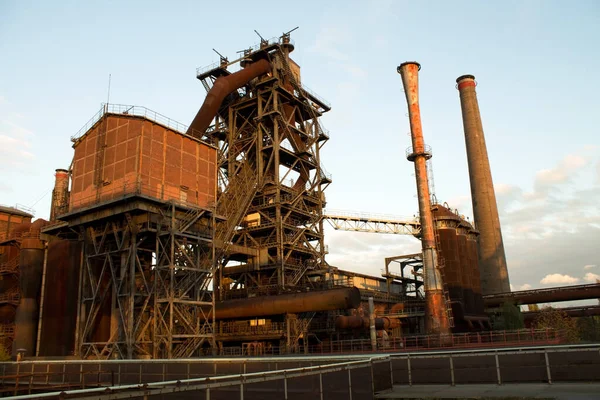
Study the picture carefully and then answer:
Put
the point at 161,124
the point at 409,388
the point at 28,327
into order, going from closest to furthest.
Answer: the point at 409,388 → the point at 161,124 → the point at 28,327

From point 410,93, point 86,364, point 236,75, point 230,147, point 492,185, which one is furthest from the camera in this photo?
point 492,185

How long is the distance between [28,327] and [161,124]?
73.4 ft

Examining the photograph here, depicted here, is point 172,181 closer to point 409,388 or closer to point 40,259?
point 40,259

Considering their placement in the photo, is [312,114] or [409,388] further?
[312,114]

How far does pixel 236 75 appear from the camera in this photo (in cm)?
5447

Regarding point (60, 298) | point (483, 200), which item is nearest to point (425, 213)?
point (60, 298)

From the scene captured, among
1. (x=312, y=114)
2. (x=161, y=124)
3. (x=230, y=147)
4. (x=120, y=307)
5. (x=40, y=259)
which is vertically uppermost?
(x=312, y=114)

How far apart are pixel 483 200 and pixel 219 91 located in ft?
166

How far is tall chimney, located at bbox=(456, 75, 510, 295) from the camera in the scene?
7875 cm

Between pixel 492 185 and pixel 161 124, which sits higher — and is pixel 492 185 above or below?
above

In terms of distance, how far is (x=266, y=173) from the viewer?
5512 cm

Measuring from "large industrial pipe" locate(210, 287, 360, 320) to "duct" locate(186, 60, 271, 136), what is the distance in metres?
16.7

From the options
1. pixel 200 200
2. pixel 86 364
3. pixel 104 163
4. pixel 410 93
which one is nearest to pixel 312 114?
pixel 410 93

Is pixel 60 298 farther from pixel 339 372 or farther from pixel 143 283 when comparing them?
pixel 339 372
